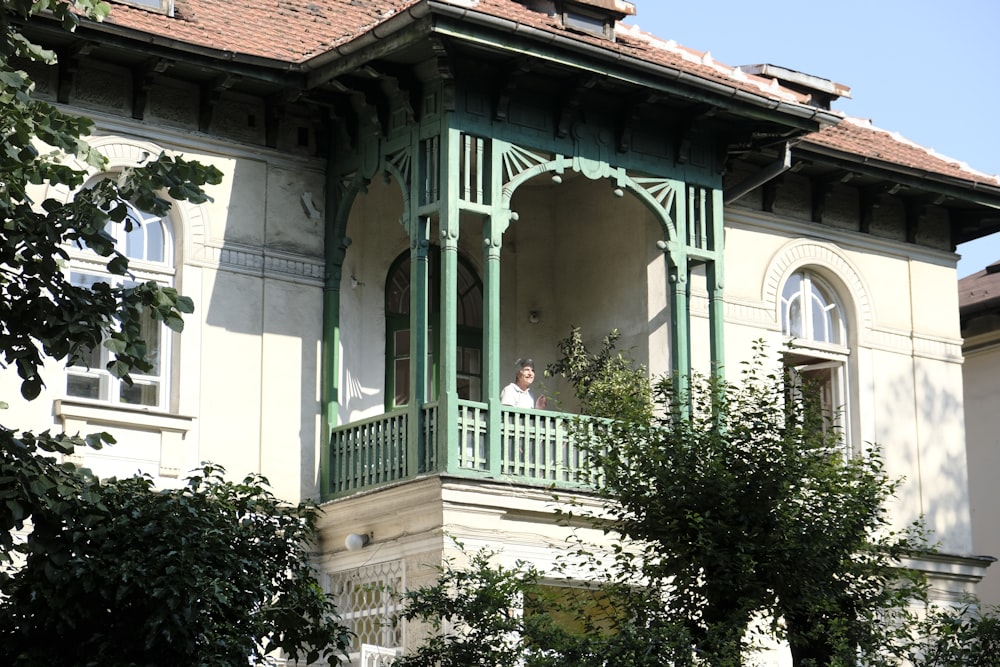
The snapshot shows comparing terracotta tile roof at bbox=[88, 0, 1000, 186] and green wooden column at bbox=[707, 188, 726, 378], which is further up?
terracotta tile roof at bbox=[88, 0, 1000, 186]

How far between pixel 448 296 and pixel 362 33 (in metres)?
2.51

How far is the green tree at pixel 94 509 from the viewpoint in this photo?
33.2 ft

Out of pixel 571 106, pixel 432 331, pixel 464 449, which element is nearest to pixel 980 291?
pixel 432 331

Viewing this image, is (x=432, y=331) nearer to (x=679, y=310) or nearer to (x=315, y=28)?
(x=679, y=310)

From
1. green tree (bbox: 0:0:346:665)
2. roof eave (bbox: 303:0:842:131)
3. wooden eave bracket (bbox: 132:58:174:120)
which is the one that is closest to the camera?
green tree (bbox: 0:0:346:665)

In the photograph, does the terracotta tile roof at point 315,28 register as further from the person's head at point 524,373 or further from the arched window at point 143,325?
the person's head at point 524,373

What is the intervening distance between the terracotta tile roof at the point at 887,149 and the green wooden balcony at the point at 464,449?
199 inches

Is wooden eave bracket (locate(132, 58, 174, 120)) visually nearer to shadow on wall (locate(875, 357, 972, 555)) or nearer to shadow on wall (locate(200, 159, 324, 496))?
shadow on wall (locate(200, 159, 324, 496))

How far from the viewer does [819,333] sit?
19844mm

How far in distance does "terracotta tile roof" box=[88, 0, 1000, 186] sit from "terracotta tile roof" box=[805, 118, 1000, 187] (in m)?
0.02

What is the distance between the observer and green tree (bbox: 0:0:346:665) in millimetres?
10125

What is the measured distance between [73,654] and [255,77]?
7.24 m

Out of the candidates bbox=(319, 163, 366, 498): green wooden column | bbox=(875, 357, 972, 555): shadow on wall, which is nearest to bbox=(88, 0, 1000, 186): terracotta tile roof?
bbox=(319, 163, 366, 498): green wooden column

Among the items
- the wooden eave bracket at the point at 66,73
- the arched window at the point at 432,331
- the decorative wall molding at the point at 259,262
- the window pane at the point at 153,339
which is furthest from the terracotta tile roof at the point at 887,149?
the wooden eave bracket at the point at 66,73
